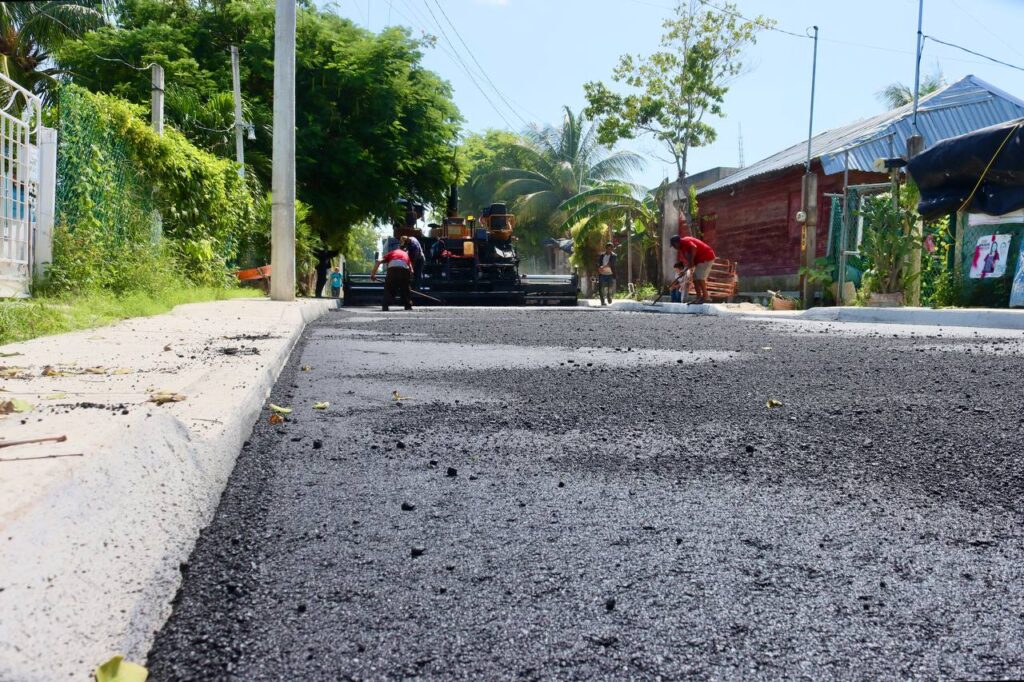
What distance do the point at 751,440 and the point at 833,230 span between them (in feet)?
55.3

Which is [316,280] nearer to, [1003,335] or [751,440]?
[1003,335]

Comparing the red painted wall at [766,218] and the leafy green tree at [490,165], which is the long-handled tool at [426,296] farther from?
the leafy green tree at [490,165]

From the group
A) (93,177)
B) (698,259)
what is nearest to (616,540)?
(93,177)

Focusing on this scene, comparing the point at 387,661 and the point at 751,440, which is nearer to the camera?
the point at 387,661

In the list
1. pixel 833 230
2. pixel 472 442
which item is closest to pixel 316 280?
pixel 833 230

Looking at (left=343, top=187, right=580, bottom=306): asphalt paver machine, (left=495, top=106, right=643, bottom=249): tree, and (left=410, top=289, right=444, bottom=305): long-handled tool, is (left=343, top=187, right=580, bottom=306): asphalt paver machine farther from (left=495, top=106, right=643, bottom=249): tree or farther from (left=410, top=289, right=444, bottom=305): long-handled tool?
(left=495, top=106, right=643, bottom=249): tree

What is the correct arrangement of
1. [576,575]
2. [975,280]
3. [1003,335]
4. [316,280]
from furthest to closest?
[316,280], [975,280], [1003,335], [576,575]

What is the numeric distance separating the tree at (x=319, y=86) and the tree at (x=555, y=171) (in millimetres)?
24712

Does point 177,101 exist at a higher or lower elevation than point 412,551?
higher

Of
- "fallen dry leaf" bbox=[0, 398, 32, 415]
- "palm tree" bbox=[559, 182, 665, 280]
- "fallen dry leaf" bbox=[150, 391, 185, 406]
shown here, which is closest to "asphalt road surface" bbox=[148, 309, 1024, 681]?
"fallen dry leaf" bbox=[150, 391, 185, 406]

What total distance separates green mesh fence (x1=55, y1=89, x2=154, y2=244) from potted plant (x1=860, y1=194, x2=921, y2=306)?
1065 cm

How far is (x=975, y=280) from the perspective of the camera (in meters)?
14.2

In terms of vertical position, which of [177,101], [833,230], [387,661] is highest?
[177,101]

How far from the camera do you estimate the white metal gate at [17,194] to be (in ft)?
27.2
